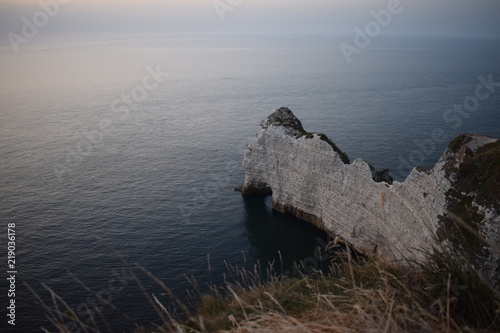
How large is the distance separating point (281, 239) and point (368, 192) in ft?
38.1

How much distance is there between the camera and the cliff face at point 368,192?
26000 mm

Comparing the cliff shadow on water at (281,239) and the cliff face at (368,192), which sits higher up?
the cliff face at (368,192)

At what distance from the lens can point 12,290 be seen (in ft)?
114

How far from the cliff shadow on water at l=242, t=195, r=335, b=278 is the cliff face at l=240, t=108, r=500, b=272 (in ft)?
4.09

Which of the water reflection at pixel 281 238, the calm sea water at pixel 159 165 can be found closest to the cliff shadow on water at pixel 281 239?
the water reflection at pixel 281 238

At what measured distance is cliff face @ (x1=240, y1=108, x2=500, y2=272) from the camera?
26.0 metres

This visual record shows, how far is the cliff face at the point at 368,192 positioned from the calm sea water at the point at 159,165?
398cm

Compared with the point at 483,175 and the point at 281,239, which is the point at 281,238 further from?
the point at 483,175

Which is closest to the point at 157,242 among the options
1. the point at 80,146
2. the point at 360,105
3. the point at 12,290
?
the point at 12,290

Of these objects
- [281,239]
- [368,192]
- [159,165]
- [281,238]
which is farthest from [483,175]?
[159,165]

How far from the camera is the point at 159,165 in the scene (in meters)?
64.6

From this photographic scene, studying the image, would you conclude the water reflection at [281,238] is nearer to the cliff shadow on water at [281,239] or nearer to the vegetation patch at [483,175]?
the cliff shadow on water at [281,239]

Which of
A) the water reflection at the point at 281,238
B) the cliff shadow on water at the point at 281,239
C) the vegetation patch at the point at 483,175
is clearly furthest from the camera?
the water reflection at the point at 281,238

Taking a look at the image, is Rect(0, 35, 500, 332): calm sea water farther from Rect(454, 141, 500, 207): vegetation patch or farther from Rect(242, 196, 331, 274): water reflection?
Rect(454, 141, 500, 207): vegetation patch
